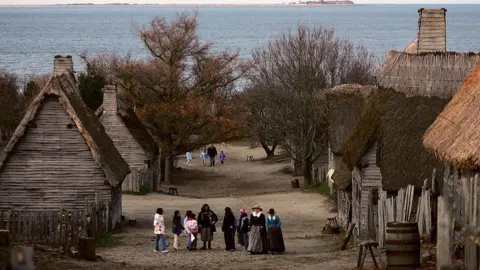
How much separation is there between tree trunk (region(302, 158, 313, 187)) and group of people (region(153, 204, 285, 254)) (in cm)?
2594

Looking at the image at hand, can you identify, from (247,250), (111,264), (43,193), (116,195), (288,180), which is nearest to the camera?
(111,264)

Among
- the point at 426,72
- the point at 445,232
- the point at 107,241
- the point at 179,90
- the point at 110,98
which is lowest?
the point at 107,241

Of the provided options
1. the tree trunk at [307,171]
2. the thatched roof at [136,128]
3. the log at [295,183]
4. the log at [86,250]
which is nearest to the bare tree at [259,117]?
the tree trunk at [307,171]

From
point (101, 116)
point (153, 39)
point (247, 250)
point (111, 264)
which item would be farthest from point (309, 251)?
point (153, 39)

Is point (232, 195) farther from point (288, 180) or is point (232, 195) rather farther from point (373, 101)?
point (373, 101)

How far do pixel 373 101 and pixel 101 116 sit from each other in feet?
70.7

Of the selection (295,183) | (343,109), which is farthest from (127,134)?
(343,109)

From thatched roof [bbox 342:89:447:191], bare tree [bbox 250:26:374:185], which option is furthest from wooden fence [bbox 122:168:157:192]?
thatched roof [bbox 342:89:447:191]

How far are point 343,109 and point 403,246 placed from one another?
1136 inches

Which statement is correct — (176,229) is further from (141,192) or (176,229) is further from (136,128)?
(136,128)

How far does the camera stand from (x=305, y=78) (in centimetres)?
6419

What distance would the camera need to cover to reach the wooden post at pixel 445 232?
22.5 metres

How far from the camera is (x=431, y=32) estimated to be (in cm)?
3681

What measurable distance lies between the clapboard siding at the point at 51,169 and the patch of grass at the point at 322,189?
16536mm
